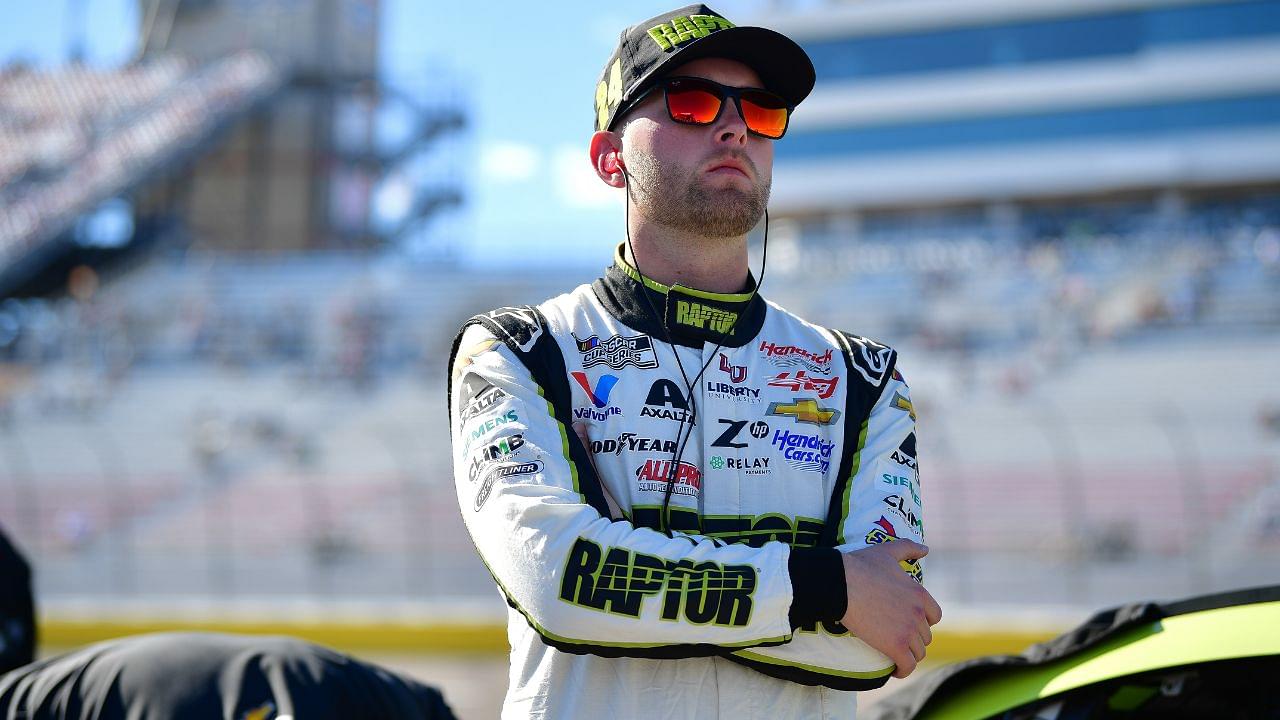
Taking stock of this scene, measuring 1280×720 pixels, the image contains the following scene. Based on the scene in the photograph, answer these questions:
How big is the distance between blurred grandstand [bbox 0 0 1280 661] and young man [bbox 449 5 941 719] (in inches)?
308

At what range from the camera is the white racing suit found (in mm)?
1462

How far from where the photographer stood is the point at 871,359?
5.96 ft

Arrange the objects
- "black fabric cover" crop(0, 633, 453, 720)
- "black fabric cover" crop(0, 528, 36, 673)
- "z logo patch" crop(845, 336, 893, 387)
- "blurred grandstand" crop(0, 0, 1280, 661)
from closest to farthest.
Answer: "z logo patch" crop(845, 336, 893, 387) < "black fabric cover" crop(0, 633, 453, 720) < "black fabric cover" crop(0, 528, 36, 673) < "blurred grandstand" crop(0, 0, 1280, 661)

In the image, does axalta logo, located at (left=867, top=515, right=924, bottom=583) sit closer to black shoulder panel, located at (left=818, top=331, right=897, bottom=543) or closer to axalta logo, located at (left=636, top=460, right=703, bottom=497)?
black shoulder panel, located at (left=818, top=331, right=897, bottom=543)

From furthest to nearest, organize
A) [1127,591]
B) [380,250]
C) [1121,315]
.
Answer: [380,250] → [1121,315] → [1127,591]

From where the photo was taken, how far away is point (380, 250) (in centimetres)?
3441

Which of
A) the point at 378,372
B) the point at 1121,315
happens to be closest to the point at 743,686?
the point at 378,372

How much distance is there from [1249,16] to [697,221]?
4026 centimetres

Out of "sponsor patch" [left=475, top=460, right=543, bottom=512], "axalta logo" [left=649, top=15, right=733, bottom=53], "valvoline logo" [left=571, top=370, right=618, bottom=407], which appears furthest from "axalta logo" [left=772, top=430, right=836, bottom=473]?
"axalta logo" [left=649, top=15, right=733, bottom=53]

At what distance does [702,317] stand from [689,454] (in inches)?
8.4

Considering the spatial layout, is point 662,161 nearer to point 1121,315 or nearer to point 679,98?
point 679,98

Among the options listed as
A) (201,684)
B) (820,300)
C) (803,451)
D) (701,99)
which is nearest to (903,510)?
(803,451)

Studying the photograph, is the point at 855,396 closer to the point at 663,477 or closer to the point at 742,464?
the point at 742,464

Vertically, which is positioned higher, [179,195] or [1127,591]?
[179,195]
